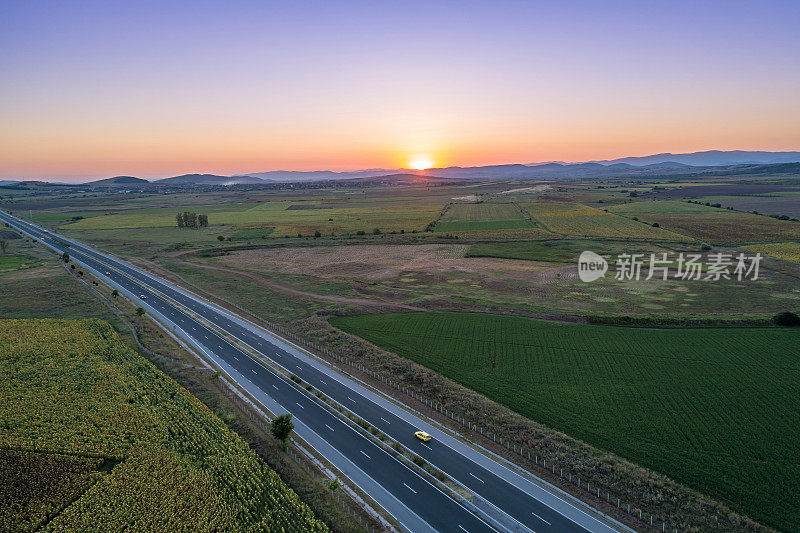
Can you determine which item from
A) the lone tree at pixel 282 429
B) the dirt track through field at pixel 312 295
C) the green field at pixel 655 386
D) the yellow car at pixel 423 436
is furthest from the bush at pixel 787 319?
the lone tree at pixel 282 429

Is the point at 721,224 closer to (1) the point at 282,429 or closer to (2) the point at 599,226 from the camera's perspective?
(2) the point at 599,226

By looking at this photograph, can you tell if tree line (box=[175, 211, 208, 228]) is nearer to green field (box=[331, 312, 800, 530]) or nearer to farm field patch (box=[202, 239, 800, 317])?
farm field patch (box=[202, 239, 800, 317])

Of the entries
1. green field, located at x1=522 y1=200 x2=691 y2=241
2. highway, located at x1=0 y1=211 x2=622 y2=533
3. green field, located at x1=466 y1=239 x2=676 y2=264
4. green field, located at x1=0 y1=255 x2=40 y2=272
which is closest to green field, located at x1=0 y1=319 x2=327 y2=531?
highway, located at x1=0 y1=211 x2=622 y2=533

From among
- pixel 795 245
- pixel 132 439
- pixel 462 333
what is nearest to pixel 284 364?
pixel 132 439

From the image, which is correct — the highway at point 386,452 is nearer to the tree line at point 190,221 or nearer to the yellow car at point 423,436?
the yellow car at point 423,436

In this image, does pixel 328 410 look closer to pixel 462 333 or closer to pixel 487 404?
pixel 487 404

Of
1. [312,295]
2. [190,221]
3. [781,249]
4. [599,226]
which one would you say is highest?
[190,221]

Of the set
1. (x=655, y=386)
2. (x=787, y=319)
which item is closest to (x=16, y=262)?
(x=655, y=386)
